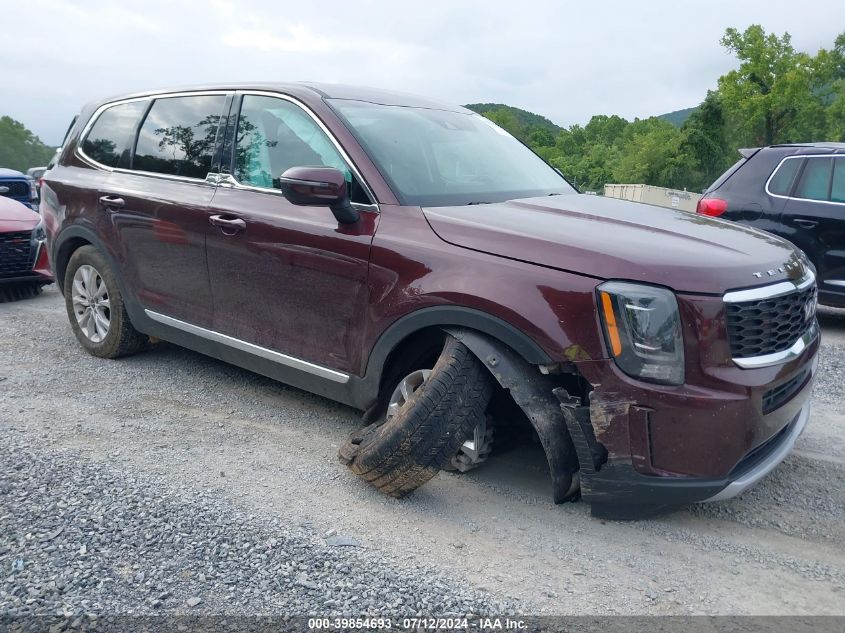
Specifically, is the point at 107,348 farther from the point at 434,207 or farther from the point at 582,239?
the point at 582,239

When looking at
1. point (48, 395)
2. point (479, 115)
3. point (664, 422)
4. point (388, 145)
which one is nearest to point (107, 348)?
point (48, 395)

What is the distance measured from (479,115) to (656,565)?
313cm

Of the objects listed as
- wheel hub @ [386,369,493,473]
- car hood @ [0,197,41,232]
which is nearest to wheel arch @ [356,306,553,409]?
wheel hub @ [386,369,493,473]

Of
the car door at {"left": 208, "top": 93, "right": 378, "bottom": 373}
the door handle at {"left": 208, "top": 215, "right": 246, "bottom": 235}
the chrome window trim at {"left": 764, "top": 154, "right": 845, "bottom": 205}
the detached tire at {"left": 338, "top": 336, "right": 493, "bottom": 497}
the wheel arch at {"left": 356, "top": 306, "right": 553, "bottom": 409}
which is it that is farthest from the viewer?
the chrome window trim at {"left": 764, "top": 154, "right": 845, "bottom": 205}

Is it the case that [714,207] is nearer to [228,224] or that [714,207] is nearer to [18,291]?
[228,224]

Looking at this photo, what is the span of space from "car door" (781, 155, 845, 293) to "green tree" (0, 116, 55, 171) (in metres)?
51.0

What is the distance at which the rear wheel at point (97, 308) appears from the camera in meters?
4.98

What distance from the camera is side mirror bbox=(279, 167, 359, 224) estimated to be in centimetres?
325

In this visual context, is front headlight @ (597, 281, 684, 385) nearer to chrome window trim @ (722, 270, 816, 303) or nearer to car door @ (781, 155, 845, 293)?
chrome window trim @ (722, 270, 816, 303)

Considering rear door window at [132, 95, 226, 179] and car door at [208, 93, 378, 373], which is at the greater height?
rear door window at [132, 95, 226, 179]

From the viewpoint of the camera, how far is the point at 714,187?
7328 mm

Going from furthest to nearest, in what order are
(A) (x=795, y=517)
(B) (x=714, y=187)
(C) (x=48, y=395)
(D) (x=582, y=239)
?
1. (B) (x=714, y=187)
2. (C) (x=48, y=395)
3. (A) (x=795, y=517)
4. (D) (x=582, y=239)

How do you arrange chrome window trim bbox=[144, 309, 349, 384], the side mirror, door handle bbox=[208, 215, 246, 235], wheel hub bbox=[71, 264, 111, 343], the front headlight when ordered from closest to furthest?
the front headlight, the side mirror, chrome window trim bbox=[144, 309, 349, 384], door handle bbox=[208, 215, 246, 235], wheel hub bbox=[71, 264, 111, 343]

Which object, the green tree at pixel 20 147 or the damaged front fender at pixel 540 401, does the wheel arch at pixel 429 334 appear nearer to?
the damaged front fender at pixel 540 401
